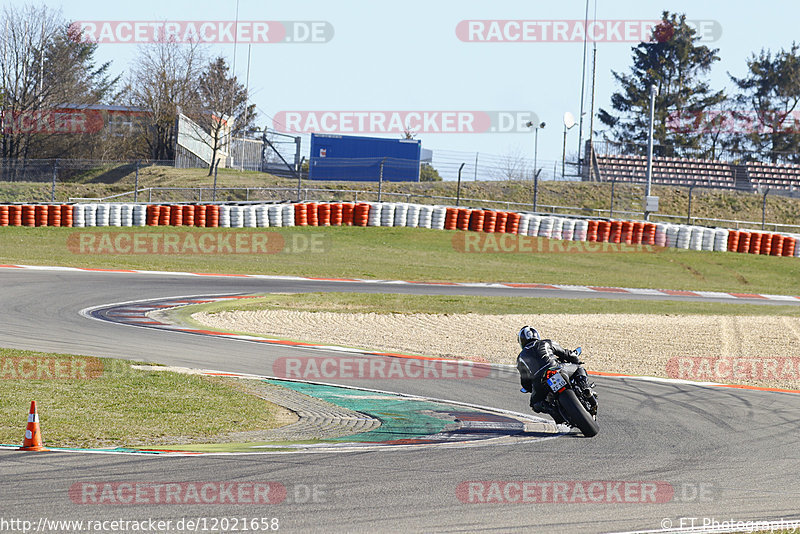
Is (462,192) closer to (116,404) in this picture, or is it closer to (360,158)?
(360,158)

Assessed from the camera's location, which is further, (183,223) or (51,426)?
(183,223)

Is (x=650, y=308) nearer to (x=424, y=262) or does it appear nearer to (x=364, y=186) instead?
(x=424, y=262)

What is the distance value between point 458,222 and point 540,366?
2429cm

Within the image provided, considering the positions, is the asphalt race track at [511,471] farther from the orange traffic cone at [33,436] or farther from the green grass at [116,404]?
the green grass at [116,404]

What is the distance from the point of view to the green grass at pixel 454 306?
1852 cm

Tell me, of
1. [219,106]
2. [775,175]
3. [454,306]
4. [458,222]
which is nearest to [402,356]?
[454,306]

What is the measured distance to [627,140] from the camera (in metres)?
66.6

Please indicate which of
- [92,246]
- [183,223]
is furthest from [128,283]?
[183,223]

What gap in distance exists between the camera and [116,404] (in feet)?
30.6

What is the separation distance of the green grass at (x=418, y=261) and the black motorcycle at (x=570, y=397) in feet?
54.9

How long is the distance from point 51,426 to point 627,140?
62.8 meters

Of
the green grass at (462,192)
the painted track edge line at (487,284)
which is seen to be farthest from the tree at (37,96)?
the painted track edge line at (487,284)

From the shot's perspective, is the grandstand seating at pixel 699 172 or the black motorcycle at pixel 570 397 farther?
the grandstand seating at pixel 699 172

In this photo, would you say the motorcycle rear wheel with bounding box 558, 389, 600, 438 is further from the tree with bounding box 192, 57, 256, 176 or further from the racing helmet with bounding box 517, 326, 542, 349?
the tree with bounding box 192, 57, 256, 176
